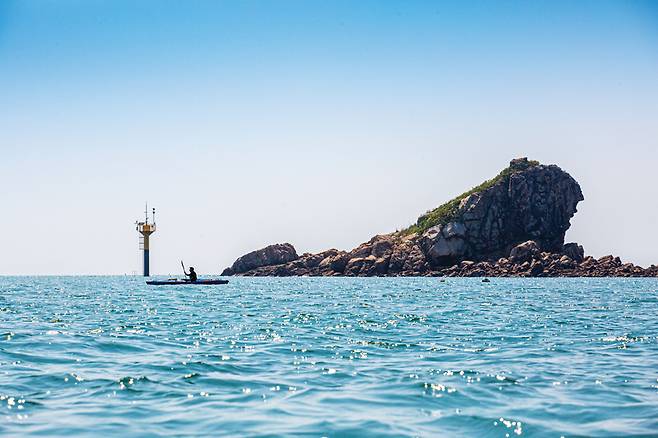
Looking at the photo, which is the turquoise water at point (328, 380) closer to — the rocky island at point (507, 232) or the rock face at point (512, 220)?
the rocky island at point (507, 232)

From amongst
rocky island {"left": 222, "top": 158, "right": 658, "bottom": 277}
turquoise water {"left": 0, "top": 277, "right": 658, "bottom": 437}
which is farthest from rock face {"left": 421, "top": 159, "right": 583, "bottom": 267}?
turquoise water {"left": 0, "top": 277, "right": 658, "bottom": 437}

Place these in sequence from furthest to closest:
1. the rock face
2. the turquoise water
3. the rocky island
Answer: the rock face
the rocky island
the turquoise water

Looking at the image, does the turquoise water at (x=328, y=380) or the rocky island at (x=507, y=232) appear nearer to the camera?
the turquoise water at (x=328, y=380)

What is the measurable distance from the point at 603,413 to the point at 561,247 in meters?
177

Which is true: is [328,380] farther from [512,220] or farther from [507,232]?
[512,220]

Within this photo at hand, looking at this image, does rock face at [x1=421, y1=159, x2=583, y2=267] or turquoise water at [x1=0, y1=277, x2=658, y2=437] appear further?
rock face at [x1=421, y1=159, x2=583, y2=267]

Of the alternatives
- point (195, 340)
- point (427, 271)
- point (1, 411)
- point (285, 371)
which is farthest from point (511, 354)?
point (427, 271)

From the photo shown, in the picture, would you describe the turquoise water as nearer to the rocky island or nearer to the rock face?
the rocky island

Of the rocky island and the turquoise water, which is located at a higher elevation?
the rocky island

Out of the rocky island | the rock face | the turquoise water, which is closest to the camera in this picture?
the turquoise water

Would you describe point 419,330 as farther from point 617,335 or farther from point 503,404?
point 503,404

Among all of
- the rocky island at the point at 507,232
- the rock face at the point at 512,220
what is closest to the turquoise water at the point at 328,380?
the rocky island at the point at 507,232

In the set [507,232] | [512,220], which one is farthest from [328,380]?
[512,220]

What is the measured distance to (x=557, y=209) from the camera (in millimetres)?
184375
